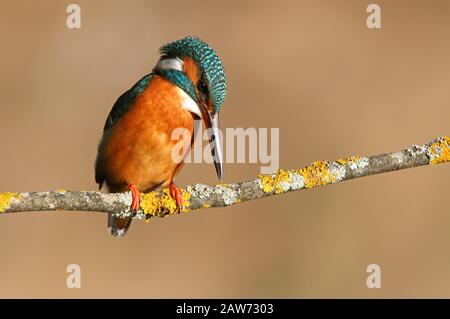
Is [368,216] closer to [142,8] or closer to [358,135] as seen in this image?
[358,135]

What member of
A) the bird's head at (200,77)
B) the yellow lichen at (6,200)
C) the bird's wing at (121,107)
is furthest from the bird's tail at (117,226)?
the yellow lichen at (6,200)

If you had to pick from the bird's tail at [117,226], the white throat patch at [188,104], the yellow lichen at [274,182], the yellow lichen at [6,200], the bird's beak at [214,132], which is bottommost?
the yellow lichen at [6,200]

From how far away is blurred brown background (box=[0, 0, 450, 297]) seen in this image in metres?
5.16

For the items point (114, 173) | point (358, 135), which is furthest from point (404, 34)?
point (114, 173)

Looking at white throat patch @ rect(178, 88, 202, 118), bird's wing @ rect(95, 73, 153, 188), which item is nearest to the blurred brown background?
bird's wing @ rect(95, 73, 153, 188)

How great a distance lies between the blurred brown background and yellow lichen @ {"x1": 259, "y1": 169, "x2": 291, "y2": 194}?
2408 millimetres

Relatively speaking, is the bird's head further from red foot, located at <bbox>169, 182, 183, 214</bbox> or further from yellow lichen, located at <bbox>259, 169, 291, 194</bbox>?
yellow lichen, located at <bbox>259, 169, 291, 194</bbox>

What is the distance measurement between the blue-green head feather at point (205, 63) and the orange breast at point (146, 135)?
0.11m

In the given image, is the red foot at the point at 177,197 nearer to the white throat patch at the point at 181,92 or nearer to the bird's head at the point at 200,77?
the bird's head at the point at 200,77

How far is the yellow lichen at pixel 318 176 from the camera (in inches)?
110

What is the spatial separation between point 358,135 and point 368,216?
0.58m

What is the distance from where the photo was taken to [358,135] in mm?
5574

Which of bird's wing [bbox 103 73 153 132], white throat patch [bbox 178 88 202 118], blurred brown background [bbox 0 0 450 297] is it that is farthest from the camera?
blurred brown background [bbox 0 0 450 297]

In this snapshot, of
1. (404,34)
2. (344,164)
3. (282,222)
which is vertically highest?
(404,34)
